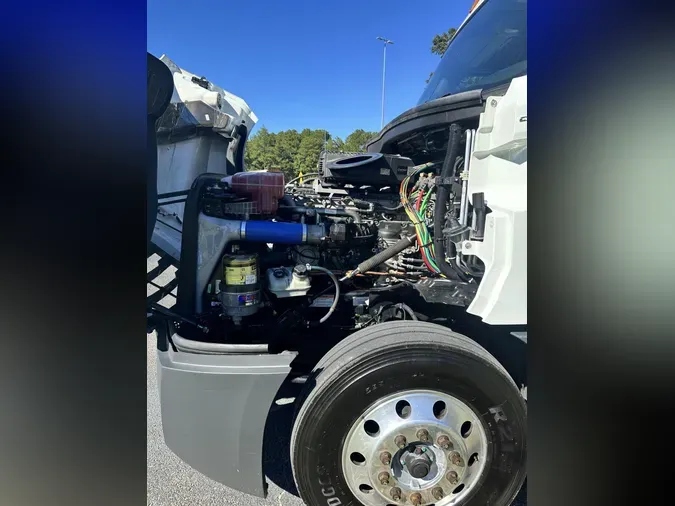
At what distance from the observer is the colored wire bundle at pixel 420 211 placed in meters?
2.63

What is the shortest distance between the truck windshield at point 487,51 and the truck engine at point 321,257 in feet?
1.65

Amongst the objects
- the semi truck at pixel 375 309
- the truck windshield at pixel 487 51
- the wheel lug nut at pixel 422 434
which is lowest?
the wheel lug nut at pixel 422 434

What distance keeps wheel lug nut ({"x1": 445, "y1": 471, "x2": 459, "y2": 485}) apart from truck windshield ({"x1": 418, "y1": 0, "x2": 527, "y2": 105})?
227cm

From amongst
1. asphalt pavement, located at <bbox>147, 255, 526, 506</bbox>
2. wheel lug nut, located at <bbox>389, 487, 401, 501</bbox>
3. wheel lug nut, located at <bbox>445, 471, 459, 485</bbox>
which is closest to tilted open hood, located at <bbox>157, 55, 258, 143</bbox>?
asphalt pavement, located at <bbox>147, 255, 526, 506</bbox>

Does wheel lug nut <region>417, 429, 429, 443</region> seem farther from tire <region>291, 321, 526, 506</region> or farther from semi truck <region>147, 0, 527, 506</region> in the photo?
tire <region>291, 321, 526, 506</region>

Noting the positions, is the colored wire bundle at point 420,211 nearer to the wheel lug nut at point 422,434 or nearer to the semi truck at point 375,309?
the semi truck at point 375,309

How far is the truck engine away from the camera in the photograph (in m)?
2.28

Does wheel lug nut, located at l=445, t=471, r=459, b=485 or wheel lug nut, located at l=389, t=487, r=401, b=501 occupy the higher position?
wheel lug nut, located at l=445, t=471, r=459, b=485

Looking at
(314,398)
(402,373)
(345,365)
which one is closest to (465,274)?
(402,373)

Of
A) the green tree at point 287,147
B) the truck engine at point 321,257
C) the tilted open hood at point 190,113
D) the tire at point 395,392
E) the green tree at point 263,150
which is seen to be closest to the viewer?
the tire at point 395,392

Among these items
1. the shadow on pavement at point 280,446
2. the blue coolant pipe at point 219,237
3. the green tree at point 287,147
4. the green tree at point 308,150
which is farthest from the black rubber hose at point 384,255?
the green tree at point 287,147
